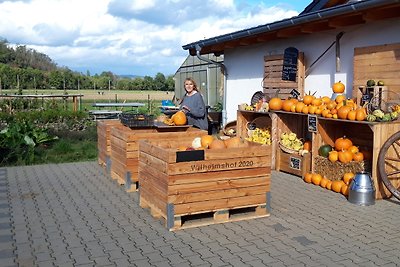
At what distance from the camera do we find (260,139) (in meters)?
9.99

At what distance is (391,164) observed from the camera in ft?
23.6

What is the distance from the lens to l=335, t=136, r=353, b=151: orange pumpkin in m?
7.87

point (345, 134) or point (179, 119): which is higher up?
point (179, 119)

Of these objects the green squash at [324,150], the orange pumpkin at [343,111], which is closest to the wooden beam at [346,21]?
the orange pumpkin at [343,111]

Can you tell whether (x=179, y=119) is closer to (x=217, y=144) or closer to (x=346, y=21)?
(x=217, y=144)

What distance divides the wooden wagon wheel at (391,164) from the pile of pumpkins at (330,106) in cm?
59

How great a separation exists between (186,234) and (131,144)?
2.36 metres

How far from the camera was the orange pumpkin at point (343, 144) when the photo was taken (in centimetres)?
787

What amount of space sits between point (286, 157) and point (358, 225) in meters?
3.39

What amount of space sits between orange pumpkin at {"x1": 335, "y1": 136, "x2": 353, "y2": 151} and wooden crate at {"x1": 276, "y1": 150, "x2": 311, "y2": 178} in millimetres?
652

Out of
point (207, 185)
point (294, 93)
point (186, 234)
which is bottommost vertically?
point (186, 234)

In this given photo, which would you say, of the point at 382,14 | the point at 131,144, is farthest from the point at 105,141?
the point at 382,14

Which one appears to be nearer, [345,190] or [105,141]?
[345,190]

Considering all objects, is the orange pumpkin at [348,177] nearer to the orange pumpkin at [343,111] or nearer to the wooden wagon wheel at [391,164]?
the wooden wagon wheel at [391,164]
